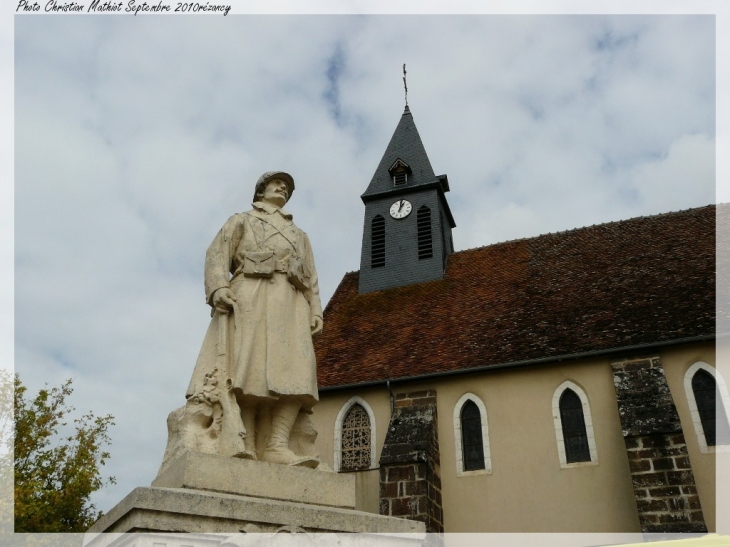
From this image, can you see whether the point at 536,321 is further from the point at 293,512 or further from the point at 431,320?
the point at 293,512

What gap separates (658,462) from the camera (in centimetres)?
1259

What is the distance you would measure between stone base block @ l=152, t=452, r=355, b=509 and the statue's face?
232cm

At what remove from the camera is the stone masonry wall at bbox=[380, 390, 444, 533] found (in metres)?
13.6

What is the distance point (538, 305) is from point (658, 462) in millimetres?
5409

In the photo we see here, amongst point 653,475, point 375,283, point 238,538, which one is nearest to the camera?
point 238,538

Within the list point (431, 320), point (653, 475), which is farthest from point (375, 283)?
point (653, 475)

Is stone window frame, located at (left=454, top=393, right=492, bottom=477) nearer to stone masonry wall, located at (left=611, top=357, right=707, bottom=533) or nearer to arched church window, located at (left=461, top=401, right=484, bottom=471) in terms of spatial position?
arched church window, located at (left=461, top=401, right=484, bottom=471)

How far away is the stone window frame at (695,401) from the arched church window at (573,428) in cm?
215

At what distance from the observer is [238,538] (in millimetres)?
3674

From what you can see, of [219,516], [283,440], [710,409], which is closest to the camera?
[219,516]

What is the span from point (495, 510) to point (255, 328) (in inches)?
432

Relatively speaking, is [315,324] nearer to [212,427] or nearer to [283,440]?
[283,440]

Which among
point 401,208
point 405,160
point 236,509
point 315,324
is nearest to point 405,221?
point 401,208

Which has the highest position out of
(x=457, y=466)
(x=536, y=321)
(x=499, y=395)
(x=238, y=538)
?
(x=536, y=321)
